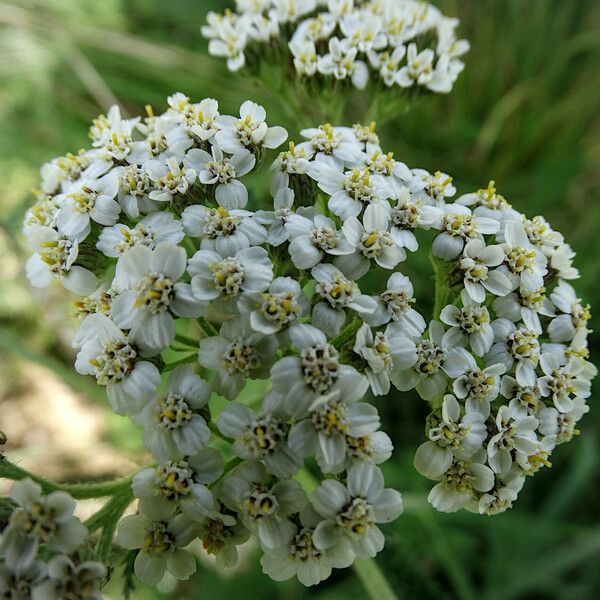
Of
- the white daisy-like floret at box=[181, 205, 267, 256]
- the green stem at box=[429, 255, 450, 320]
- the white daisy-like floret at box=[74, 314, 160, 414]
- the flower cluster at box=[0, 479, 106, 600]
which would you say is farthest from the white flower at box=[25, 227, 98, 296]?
the green stem at box=[429, 255, 450, 320]

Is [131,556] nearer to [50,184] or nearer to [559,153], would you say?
[50,184]

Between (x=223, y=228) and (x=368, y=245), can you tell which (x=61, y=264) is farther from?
(x=368, y=245)

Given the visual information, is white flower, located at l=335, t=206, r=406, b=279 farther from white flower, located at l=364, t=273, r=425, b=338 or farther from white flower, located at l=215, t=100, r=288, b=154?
white flower, located at l=215, t=100, r=288, b=154

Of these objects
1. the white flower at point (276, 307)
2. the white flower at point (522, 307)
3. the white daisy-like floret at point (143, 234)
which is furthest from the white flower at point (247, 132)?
the white flower at point (522, 307)

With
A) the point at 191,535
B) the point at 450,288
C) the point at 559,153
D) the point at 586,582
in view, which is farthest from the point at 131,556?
the point at 559,153

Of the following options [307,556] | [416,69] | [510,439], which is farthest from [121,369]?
[416,69]

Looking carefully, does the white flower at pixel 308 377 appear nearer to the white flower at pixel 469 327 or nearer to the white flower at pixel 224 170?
the white flower at pixel 469 327
